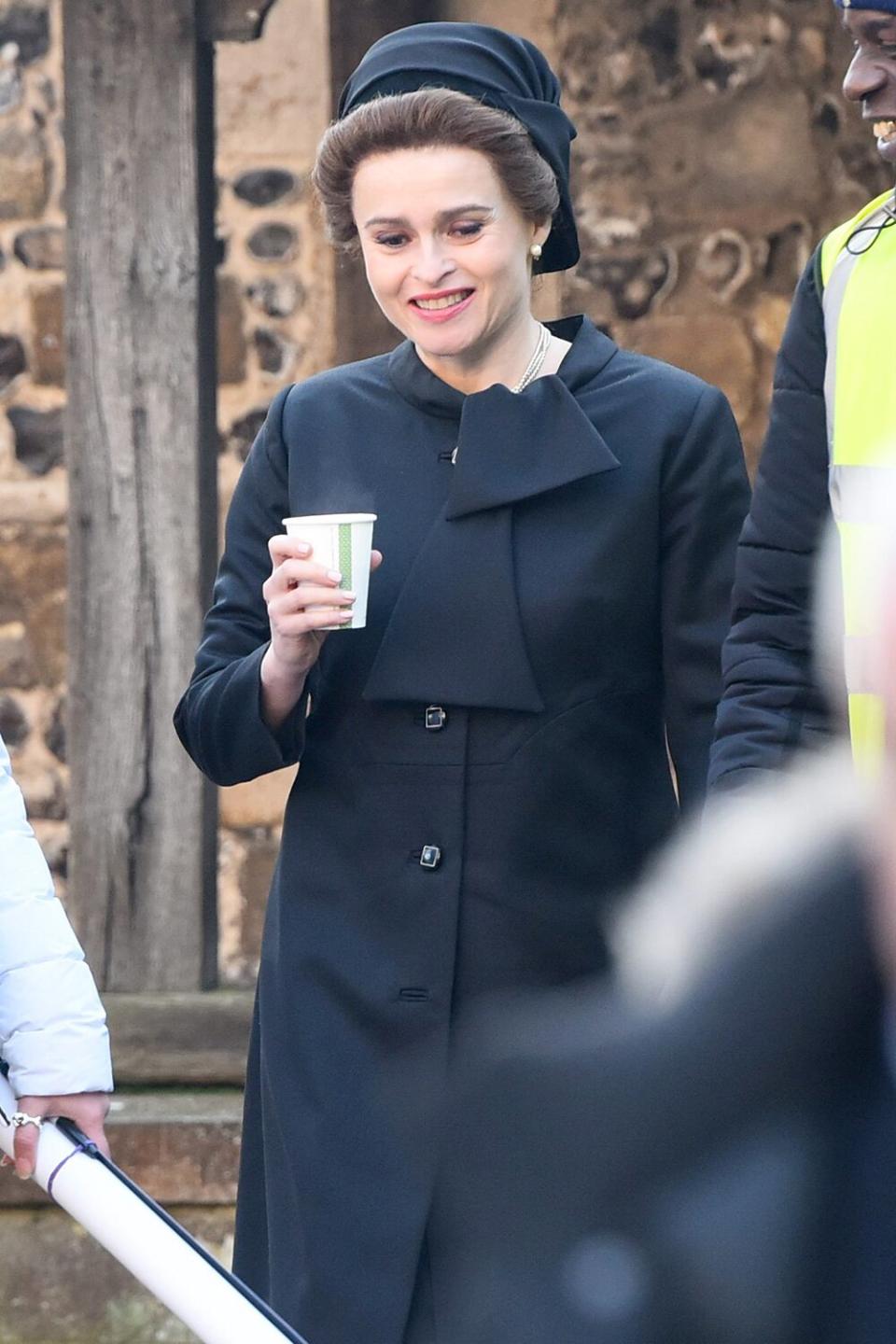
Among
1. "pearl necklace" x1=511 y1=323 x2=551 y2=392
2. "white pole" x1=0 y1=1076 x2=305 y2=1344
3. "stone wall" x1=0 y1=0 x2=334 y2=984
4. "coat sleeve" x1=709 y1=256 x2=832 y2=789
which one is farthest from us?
"stone wall" x1=0 y1=0 x2=334 y2=984

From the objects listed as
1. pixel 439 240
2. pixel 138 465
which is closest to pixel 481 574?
pixel 439 240

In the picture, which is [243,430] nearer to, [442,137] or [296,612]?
[442,137]

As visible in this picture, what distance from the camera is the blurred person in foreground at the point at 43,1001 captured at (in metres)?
2.48

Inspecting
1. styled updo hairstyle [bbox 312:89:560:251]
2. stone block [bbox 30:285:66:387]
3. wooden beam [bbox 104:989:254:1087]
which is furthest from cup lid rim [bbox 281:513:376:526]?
stone block [bbox 30:285:66:387]

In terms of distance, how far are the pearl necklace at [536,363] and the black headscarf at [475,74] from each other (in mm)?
163

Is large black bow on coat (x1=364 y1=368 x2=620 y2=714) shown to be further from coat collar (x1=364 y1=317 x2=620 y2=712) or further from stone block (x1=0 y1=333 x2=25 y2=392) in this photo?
stone block (x1=0 y1=333 x2=25 y2=392)

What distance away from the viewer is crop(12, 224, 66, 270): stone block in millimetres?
6098

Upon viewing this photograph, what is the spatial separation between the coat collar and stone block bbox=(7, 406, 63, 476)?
12.4 feet

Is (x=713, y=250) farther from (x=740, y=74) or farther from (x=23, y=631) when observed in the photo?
(x=23, y=631)

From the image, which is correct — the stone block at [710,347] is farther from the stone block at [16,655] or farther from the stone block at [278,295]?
the stone block at [16,655]

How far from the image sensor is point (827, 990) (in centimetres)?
102

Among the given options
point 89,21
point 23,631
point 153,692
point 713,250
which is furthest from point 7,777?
point 23,631

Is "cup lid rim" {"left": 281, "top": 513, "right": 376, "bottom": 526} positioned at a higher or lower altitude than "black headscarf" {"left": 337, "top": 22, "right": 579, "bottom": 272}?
lower

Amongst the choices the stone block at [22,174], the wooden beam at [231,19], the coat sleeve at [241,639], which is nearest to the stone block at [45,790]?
the stone block at [22,174]
